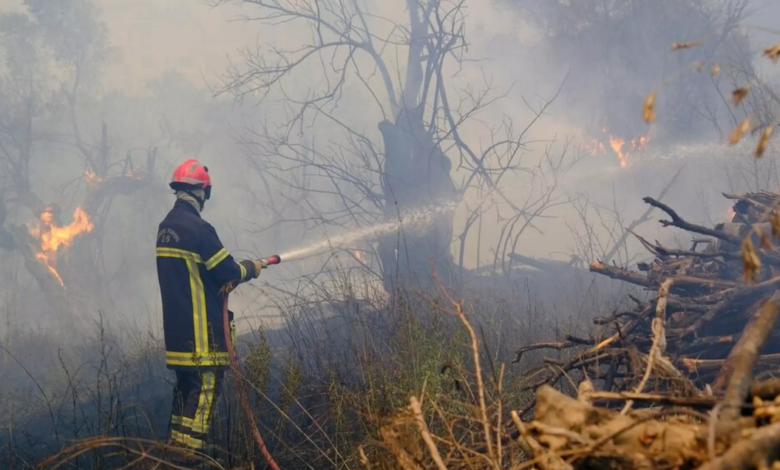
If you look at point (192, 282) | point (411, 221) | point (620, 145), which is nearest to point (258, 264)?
point (192, 282)

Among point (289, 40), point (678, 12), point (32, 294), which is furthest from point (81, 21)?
point (289, 40)

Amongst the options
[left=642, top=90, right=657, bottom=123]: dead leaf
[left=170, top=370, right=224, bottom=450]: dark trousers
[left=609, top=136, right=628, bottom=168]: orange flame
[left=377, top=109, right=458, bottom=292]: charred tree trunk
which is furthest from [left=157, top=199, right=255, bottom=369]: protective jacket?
[left=609, top=136, right=628, bottom=168]: orange flame

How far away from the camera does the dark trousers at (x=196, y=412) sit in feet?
13.8

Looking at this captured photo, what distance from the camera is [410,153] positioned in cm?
1248

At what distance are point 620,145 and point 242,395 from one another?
16.8 metres

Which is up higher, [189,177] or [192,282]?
[189,177]

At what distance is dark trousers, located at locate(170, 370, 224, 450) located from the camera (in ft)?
13.8

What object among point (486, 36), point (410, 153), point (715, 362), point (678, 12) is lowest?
point (715, 362)

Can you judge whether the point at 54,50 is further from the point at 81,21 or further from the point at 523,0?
the point at 523,0

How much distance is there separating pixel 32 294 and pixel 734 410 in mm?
26930

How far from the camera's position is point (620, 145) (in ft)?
59.8

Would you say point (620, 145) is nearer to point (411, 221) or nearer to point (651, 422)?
point (411, 221)

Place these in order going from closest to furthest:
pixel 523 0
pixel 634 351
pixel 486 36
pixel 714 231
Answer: pixel 634 351, pixel 714 231, pixel 523 0, pixel 486 36

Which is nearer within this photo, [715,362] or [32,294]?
[715,362]
